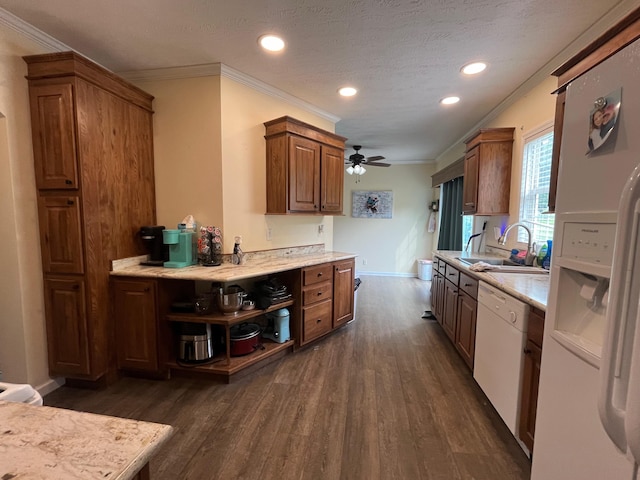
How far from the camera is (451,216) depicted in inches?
207

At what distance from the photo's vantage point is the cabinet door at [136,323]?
88.7 inches

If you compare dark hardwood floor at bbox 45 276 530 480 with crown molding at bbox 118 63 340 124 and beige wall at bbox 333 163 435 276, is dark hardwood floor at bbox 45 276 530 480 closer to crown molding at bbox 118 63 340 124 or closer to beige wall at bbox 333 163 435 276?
crown molding at bbox 118 63 340 124

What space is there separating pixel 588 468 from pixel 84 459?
1426mm

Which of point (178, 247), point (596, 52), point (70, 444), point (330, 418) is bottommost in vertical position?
point (330, 418)

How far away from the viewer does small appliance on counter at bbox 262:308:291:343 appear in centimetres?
275

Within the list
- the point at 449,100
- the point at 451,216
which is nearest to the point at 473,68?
the point at 449,100

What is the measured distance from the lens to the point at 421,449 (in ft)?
5.56

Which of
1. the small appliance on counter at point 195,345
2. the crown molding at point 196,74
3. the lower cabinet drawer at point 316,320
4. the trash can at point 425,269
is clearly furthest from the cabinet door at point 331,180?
the trash can at point 425,269

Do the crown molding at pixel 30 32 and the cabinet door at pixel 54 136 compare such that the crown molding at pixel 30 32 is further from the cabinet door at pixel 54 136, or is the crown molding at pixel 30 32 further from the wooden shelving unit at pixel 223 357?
the wooden shelving unit at pixel 223 357

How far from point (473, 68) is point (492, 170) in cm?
109

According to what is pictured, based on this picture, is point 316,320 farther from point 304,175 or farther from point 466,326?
point 304,175

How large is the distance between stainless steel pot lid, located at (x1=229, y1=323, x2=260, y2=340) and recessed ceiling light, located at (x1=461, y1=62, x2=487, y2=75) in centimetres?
292

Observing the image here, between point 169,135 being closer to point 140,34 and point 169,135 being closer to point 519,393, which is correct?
point 140,34

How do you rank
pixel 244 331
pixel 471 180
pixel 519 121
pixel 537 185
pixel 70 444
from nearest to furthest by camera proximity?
pixel 70 444, pixel 244 331, pixel 537 185, pixel 519 121, pixel 471 180
